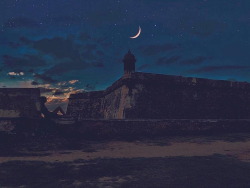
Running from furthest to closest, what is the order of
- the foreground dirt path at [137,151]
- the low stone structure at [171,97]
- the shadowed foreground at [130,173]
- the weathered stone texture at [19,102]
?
the weathered stone texture at [19,102], the low stone structure at [171,97], the foreground dirt path at [137,151], the shadowed foreground at [130,173]

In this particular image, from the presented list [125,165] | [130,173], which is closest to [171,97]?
[125,165]

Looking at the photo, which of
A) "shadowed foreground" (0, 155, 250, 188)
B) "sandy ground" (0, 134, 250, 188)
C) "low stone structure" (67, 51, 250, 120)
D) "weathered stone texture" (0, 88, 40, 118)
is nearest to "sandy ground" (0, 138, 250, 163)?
"sandy ground" (0, 134, 250, 188)

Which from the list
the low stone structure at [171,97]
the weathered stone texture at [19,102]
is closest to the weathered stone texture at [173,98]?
the low stone structure at [171,97]

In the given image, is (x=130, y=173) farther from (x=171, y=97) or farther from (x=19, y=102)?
(x=19, y=102)

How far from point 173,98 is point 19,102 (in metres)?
10.3

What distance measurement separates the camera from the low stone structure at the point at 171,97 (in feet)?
42.2

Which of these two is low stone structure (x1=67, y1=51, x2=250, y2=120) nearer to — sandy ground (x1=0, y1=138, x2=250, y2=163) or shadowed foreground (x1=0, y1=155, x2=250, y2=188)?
sandy ground (x1=0, y1=138, x2=250, y2=163)

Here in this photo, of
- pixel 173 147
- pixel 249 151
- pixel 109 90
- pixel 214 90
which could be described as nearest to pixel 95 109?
pixel 109 90

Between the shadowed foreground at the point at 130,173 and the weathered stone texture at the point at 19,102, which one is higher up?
the weathered stone texture at the point at 19,102

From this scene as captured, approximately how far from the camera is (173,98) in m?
13.9

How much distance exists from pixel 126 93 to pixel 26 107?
7519 millimetres

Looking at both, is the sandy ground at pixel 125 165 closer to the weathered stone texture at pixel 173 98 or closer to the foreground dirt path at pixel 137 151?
the foreground dirt path at pixel 137 151

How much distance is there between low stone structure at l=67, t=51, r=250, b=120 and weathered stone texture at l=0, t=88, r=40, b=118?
479 cm

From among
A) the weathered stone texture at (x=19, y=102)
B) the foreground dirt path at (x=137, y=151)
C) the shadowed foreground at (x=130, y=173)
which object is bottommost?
the shadowed foreground at (x=130, y=173)
